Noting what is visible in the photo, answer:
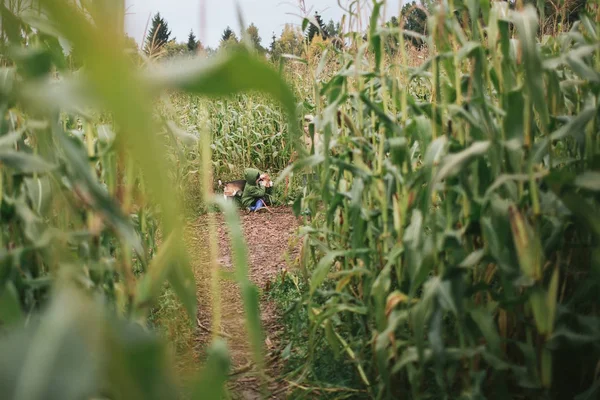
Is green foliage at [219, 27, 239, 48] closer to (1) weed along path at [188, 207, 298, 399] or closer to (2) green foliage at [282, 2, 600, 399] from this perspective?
(1) weed along path at [188, 207, 298, 399]

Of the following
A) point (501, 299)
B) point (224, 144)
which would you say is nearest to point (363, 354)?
point (501, 299)

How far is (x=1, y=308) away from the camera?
0.60 meters

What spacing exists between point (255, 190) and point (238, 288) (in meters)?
2.38

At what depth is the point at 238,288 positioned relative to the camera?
282cm

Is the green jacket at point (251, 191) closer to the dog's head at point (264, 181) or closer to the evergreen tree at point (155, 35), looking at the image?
the dog's head at point (264, 181)

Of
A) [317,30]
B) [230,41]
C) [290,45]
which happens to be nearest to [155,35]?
[317,30]

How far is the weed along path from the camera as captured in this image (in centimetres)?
180

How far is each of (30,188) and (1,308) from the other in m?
0.80

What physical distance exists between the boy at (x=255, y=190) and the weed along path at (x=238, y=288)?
16 centimetres

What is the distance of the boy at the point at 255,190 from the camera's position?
510cm

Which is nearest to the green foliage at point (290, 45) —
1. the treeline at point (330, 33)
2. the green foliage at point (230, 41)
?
the treeline at point (330, 33)

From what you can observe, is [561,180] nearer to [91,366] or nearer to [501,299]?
[501,299]

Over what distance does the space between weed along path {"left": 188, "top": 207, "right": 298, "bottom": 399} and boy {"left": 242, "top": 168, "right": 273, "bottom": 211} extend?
16 centimetres

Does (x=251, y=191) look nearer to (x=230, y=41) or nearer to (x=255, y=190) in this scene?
(x=255, y=190)
